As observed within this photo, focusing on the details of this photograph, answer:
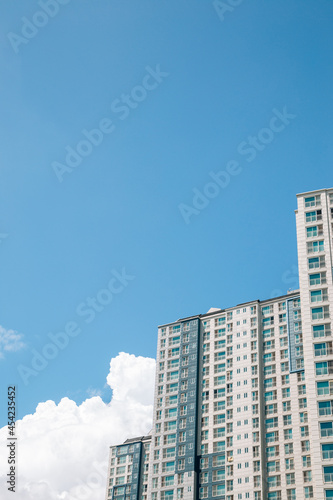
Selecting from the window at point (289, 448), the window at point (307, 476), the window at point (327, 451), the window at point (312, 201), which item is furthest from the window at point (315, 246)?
the window at point (307, 476)

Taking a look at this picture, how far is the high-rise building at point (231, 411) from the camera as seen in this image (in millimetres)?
94062

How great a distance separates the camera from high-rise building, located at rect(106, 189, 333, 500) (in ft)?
309

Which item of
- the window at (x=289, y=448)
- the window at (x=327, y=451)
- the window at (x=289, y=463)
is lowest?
the window at (x=327, y=451)

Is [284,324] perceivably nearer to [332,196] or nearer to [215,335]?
[215,335]

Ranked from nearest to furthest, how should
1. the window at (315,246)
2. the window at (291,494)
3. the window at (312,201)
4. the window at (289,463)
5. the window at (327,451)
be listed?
the window at (327,451)
the window at (315,246)
the window at (312,201)
the window at (291,494)
the window at (289,463)

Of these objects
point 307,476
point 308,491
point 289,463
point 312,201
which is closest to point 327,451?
point 312,201

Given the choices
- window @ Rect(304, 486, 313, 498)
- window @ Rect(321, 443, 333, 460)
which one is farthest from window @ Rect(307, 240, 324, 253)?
window @ Rect(304, 486, 313, 498)

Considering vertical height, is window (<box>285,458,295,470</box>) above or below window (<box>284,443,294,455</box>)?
below

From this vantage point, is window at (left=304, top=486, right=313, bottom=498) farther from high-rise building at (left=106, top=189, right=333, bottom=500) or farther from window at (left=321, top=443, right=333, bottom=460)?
window at (left=321, top=443, right=333, bottom=460)

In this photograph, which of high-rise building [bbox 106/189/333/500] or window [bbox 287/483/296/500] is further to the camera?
high-rise building [bbox 106/189/333/500]

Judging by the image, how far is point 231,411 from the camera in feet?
334

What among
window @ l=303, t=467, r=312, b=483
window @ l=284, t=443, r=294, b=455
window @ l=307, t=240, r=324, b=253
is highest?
window @ l=307, t=240, r=324, b=253

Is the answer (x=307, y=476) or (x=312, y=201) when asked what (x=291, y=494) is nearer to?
(x=307, y=476)

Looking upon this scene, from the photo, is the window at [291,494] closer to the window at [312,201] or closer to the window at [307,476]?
the window at [307,476]
